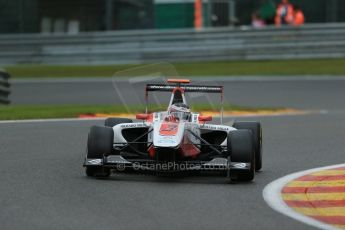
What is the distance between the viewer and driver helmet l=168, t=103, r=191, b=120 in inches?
405

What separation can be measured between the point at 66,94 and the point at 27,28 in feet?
30.7

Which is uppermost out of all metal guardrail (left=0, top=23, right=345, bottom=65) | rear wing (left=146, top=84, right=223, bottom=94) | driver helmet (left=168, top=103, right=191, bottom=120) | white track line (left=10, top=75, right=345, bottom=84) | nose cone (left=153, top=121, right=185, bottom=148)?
metal guardrail (left=0, top=23, right=345, bottom=65)

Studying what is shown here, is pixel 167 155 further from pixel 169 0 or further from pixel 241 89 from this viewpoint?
pixel 169 0

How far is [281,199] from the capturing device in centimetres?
891

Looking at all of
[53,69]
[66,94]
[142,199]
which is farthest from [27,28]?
[142,199]

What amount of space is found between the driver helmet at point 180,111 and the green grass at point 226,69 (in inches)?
618

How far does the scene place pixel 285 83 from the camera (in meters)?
25.1

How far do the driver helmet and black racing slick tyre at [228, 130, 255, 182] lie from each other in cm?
60

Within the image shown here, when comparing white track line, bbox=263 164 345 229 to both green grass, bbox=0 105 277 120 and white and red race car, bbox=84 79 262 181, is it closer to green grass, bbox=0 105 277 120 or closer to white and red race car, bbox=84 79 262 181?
white and red race car, bbox=84 79 262 181

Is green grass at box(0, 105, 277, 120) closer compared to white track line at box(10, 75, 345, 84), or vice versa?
green grass at box(0, 105, 277, 120)

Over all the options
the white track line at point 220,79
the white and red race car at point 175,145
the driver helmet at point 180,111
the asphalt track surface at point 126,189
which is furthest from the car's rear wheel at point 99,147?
the white track line at point 220,79

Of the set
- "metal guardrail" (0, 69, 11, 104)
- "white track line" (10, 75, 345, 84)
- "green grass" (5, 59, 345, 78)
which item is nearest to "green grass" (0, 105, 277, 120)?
"metal guardrail" (0, 69, 11, 104)

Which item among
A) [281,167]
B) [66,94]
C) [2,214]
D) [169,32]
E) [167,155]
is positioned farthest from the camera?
[169,32]

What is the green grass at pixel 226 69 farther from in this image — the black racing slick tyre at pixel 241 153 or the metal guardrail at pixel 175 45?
the black racing slick tyre at pixel 241 153
